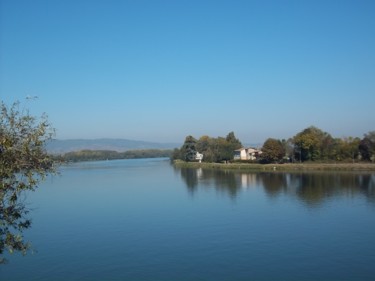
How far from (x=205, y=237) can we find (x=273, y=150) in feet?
165

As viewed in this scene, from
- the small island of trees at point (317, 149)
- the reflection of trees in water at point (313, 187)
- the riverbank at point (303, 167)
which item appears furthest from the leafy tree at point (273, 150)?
the reflection of trees in water at point (313, 187)

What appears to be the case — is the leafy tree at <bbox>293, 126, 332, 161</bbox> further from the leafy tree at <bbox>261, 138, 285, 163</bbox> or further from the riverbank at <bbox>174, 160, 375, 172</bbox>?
the riverbank at <bbox>174, 160, 375, 172</bbox>

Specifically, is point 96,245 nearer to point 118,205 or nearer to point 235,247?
point 235,247

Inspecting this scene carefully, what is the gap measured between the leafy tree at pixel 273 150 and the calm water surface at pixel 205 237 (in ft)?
102

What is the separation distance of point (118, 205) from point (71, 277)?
17669 mm

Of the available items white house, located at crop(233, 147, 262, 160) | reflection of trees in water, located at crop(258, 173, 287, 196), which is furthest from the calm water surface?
white house, located at crop(233, 147, 262, 160)

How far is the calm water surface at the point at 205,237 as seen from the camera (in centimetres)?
1590

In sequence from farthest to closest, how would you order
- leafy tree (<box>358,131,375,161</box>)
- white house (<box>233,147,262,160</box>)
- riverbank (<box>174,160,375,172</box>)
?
white house (<box>233,147,262,160</box>), leafy tree (<box>358,131,375,161</box>), riverbank (<box>174,160,375,172</box>)

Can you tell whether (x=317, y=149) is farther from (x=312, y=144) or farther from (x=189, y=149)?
(x=189, y=149)

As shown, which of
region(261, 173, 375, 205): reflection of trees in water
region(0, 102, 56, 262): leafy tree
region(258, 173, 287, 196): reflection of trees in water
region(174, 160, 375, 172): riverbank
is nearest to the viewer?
region(0, 102, 56, 262): leafy tree

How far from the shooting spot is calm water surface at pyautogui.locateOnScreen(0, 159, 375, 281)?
15898 mm

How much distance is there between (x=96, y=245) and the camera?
65.8 ft

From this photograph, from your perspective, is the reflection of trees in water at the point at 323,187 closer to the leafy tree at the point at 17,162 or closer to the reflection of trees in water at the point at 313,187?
the reflection of trees in water at the point at 313,187

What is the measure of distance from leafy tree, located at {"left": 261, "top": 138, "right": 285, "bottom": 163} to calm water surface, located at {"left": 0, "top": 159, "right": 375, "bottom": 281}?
31.0 m
